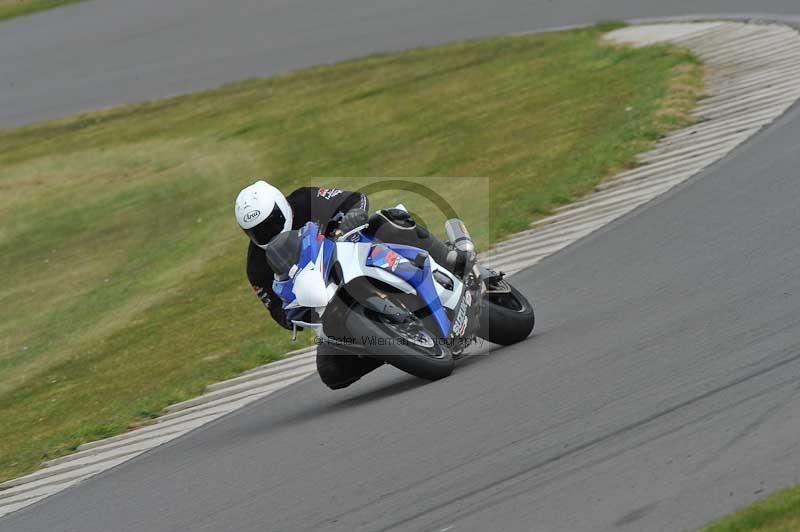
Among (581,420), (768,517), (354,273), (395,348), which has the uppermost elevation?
(768,517)

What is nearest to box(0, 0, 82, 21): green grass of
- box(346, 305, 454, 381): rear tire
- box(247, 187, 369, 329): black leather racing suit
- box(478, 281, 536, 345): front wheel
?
box(247, 187, 369, 329): black leather racing suit

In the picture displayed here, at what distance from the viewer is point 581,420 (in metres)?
6.73

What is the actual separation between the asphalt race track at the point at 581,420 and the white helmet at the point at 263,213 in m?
1.27

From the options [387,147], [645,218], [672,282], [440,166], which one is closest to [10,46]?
[387,147]

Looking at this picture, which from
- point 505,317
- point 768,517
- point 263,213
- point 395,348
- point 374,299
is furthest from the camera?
point 505,317

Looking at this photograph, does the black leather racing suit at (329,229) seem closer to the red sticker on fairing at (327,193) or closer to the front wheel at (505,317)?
the red sticker on fairing at (327,193)

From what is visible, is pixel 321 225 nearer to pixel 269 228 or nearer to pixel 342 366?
pixel 269 228

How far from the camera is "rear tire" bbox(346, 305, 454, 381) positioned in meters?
8.40

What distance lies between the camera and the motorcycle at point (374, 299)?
8453 millimetres

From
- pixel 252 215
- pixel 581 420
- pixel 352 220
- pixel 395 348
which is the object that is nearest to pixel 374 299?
pixel 395 348

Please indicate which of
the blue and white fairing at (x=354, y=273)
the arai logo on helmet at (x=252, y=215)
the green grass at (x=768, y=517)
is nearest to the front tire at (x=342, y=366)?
the blue and white fairing at (x=354, y=273)

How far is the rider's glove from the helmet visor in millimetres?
405

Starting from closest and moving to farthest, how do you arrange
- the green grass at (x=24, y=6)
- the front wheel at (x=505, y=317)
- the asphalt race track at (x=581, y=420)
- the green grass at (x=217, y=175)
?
the asphalt race track at (x=581, y=420) → the front wheel at (x=505, y=317) → the green grass at (x=217, y=175) → the green grass at (x=24, y=6)

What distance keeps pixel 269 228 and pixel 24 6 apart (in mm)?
24783
